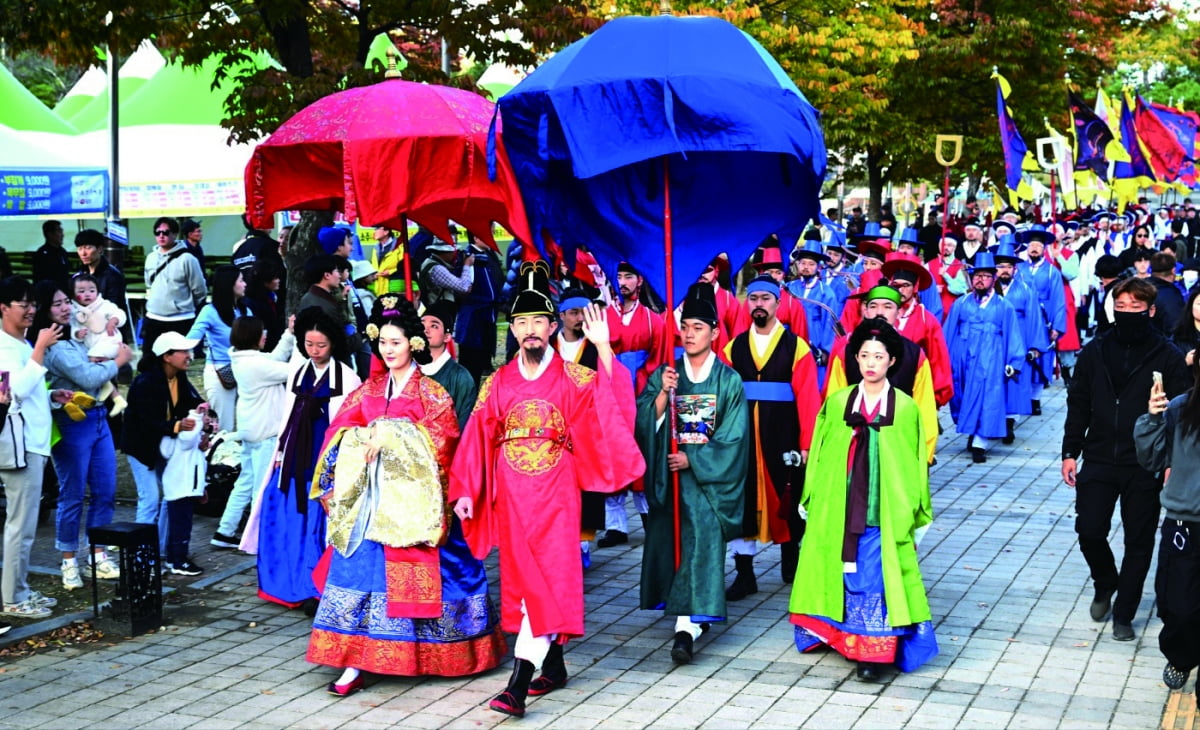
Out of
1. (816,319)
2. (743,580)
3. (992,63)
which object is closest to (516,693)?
(743,580)

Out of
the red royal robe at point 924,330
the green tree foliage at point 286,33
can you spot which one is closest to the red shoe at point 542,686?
the red royal robe at point 924,330

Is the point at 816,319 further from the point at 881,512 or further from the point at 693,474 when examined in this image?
the point at 881,512

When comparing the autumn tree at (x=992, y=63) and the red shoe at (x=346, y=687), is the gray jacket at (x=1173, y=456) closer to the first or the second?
the red shoe at (x=346, y=687)

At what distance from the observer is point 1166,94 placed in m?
55.8

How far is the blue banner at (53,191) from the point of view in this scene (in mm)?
16938

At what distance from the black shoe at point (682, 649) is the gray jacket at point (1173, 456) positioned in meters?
2.26

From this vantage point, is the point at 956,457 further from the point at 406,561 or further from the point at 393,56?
the point at 406,561

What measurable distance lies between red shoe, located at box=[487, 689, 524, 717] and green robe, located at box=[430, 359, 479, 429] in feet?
4.47

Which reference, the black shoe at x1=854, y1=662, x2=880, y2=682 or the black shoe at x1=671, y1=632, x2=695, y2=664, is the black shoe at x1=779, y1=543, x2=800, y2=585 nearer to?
the black shoe at x1=671, y1=632, x2=695, y2=664

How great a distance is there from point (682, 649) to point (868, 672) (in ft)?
2.92

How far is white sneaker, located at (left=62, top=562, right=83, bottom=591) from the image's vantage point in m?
8.33

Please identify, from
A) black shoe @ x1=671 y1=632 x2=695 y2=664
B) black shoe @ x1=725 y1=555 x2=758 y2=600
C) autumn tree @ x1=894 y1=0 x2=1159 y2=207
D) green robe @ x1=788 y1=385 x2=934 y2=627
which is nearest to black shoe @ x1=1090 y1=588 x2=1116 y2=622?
green robe @ x1=788 y1=385 x2=934 y2=627

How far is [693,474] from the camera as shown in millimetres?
7125

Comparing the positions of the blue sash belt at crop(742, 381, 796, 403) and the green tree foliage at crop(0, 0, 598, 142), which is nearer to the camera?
the blue sash belt at crop(742, 381, 796, 403)
